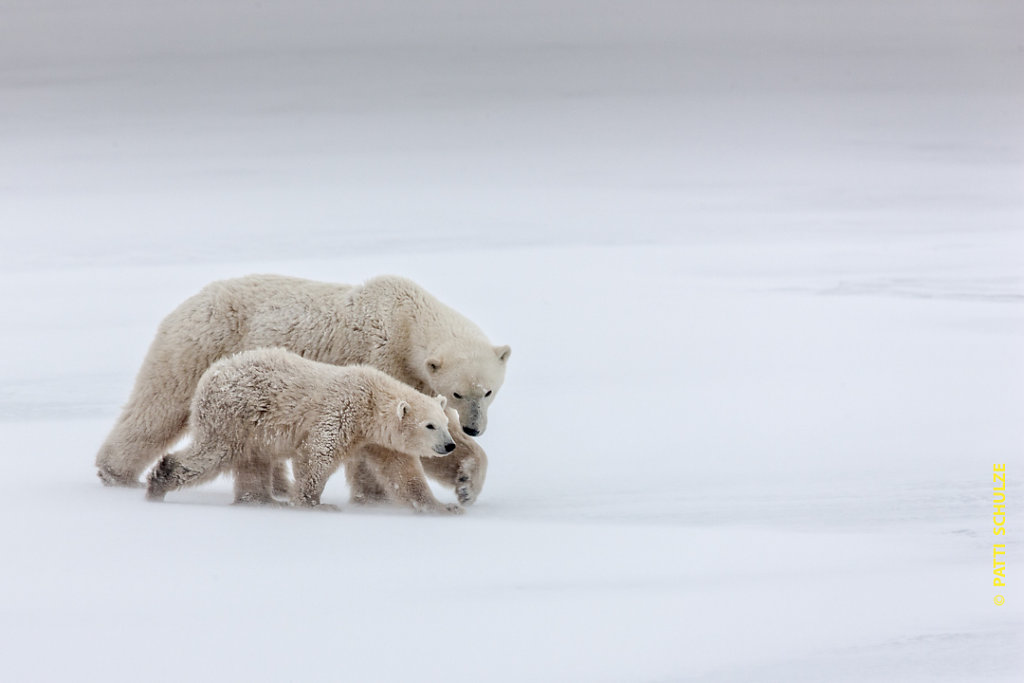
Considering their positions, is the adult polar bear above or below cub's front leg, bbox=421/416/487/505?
above

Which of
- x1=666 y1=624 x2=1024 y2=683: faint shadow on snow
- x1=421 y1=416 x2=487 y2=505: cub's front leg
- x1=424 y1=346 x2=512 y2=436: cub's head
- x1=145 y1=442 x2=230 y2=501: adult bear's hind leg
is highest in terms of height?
x1=424 y1=346 x2=512 y2=436: cub's head

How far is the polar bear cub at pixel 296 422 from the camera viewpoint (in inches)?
216

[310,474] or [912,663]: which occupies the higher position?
[310,474]

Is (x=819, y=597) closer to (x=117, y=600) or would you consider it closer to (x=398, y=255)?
(x=117, y=600)

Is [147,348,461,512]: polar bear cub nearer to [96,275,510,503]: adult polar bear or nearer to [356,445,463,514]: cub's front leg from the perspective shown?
[356,445,463,514]: cub's front leg

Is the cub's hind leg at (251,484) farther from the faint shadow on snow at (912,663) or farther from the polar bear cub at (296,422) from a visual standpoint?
the faint shadow on snow at (912,663)

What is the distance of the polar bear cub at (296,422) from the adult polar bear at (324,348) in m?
0.33

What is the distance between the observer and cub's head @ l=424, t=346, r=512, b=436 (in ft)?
19.3

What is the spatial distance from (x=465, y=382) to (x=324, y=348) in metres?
0.71

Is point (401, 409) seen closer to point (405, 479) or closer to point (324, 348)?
point (405, 479)

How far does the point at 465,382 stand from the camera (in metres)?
5.88

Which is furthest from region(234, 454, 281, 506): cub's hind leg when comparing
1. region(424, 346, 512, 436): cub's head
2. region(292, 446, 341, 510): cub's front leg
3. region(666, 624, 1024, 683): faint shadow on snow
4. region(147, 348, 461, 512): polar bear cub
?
region(666, 624, 1024, 683): faint shadow on snow

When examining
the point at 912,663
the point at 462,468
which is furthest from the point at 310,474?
the point at 912,663

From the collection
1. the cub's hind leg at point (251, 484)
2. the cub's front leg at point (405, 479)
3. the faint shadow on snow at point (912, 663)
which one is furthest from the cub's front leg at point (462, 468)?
the faint shadow on snow at point (912, 663)
